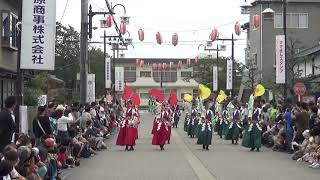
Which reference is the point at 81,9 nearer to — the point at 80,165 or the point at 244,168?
the point at 80,165

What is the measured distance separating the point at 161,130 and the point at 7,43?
648 centimetres

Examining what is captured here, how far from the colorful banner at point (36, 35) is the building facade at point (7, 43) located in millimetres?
7400

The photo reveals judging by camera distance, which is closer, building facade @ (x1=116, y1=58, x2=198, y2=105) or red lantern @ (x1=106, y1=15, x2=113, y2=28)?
red lantern @ (x1=106, y1=15, x2=113, y2=28)

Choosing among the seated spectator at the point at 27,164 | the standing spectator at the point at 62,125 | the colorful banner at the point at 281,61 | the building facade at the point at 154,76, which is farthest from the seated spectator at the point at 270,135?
the building facade at the point at 154,76

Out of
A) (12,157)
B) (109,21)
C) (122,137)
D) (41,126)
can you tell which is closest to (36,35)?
(41,126)

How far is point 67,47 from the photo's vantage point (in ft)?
197

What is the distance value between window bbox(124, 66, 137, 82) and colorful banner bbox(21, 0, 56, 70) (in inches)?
3190

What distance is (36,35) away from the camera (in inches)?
536

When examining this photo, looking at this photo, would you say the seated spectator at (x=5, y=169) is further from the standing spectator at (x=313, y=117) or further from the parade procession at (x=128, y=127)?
the standing spectator at (x=313, y=117)

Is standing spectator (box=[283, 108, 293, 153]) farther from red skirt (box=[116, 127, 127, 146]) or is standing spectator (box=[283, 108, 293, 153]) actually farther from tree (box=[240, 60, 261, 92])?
tree (box=[240, 60, 261, 92])

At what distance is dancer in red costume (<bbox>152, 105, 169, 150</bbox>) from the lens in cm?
2267

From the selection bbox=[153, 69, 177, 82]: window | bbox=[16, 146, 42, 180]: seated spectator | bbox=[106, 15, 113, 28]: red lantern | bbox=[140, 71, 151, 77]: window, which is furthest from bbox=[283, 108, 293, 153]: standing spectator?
bbox=[140, 71, 151, 77]: window

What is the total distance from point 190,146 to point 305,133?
697cm

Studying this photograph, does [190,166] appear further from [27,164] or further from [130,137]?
[27,164]
